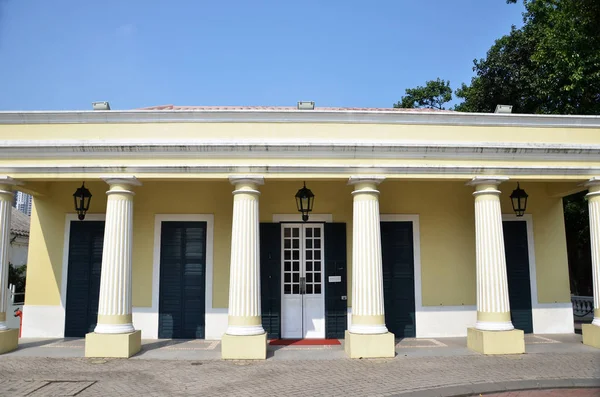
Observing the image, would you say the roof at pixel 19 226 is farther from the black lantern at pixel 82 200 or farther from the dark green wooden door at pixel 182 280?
the dark green wooden door at pixel 182 280

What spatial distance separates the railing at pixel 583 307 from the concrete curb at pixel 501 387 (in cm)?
805

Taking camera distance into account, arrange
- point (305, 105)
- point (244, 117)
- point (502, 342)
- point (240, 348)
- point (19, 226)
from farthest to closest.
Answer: point (19, 226)
point (305, 105)
point (244, 117)
point (502, 342)
point (240, 348)

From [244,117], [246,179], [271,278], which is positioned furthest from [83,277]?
[244,117]

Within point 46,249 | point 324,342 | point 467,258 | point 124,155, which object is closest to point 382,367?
point 324,342

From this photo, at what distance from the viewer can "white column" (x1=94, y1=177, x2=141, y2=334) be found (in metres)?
8.14

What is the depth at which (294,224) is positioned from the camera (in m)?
10.2

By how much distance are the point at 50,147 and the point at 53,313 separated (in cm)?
384

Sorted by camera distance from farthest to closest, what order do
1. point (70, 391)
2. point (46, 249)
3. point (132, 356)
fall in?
point (46, 249), point (132, 356), point (70, 391)

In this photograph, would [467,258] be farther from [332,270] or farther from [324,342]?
[324,342]

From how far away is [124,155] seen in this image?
27.8 ft

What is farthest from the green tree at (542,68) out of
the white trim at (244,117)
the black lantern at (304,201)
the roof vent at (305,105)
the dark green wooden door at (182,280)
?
the dark green wooden door at (182,280)

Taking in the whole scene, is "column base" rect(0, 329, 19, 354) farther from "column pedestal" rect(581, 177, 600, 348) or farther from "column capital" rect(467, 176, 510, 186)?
"column pedestal" rect(581, 177, 600, 348)

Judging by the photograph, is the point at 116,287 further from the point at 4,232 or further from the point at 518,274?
the point at 518,274

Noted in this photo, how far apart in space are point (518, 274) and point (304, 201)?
5.16m
